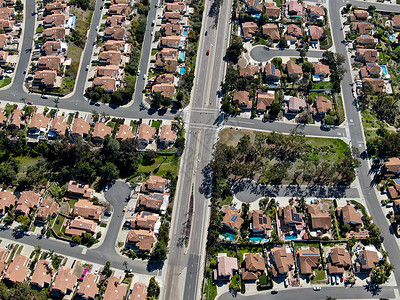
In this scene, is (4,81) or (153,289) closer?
(153,289)

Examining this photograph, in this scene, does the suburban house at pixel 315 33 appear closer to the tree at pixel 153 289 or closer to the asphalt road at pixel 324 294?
the asphalt road at pixel 324 294

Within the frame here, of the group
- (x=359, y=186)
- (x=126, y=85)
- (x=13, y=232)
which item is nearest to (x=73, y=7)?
(x=126, y=85)

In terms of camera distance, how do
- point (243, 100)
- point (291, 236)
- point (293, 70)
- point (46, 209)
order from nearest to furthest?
point (291, 236) < point (46, 209) < point (243, 100) < point (293, 70)

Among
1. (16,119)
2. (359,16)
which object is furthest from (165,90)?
(359,16)

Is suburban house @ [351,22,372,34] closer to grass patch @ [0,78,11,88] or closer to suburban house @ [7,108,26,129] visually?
suburban house @ [7,108,26,129]

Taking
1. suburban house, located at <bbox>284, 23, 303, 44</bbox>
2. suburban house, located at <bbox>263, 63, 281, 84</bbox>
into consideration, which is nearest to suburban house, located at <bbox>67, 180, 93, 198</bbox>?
suburban house, located at <bbox>263, 63, 281, 84</bbox>

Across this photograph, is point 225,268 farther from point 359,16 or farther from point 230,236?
point 359,16

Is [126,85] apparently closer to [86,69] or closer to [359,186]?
[86,69]
